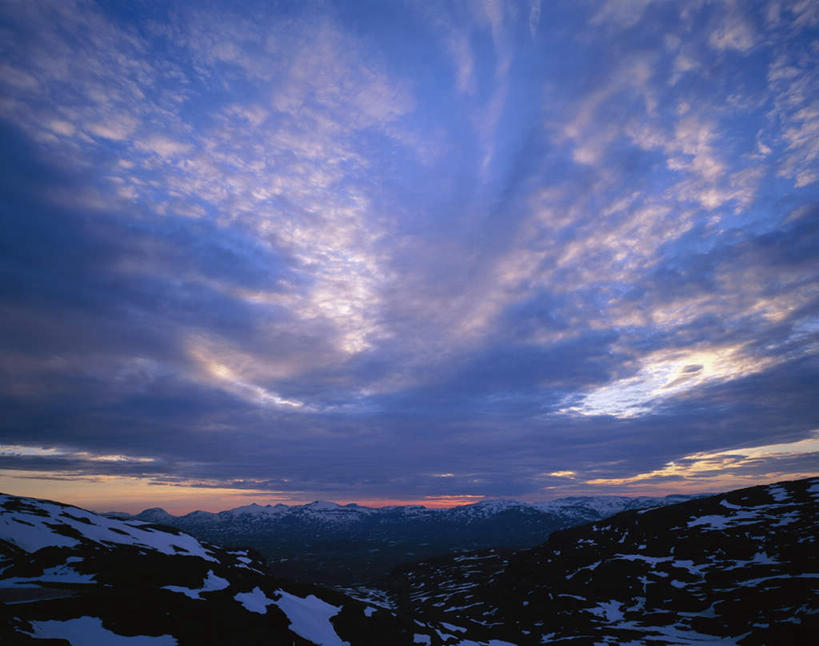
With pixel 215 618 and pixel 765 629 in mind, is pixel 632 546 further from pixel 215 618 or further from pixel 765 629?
pixel 215 618

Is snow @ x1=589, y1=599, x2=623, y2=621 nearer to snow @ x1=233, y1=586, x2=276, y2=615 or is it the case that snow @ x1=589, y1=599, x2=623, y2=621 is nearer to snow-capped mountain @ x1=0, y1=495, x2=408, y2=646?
snow-capped mountain @ x1=0, y1=495, x2=408, y2=646

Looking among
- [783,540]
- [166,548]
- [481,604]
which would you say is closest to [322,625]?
[166,548]

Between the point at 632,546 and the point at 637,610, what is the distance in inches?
1330

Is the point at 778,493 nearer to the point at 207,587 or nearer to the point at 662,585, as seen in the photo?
the point at 662,585

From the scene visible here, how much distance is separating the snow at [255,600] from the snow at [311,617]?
1642mm

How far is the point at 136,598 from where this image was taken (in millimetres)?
31266

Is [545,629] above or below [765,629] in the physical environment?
below

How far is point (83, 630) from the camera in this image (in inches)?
1025

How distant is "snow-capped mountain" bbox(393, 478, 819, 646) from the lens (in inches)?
2255

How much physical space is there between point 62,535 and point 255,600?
2792 centimetres

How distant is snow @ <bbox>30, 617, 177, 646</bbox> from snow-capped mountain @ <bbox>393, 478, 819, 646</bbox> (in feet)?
102

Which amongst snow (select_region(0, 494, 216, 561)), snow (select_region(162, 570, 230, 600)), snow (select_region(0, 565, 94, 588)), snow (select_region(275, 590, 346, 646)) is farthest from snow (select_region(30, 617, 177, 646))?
snow (select_region(0, 494, 216, 561))

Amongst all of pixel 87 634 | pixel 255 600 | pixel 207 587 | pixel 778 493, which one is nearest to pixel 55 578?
pixel 207 587

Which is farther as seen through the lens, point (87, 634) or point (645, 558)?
point (645, 558)
